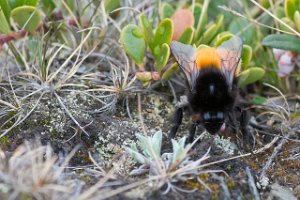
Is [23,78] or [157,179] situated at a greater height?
[23,78]

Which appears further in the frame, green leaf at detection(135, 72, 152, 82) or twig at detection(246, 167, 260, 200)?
green leaf at detection(135, 72, 152, 82)

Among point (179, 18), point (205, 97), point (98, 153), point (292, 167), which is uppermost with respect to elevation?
point (179, 18)

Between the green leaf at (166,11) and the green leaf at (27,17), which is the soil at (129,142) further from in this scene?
the green leaf at (166,11)

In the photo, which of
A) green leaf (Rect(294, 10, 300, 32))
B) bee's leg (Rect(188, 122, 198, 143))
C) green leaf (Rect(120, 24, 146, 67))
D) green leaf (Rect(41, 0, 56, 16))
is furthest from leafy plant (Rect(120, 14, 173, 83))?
green leaf (Rect(294, 10, 300, 32))

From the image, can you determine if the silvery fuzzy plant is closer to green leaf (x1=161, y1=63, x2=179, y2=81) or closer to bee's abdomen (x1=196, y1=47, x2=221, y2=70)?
bee's abdomen (x1=196, y1=47, x2=221, y2=70)

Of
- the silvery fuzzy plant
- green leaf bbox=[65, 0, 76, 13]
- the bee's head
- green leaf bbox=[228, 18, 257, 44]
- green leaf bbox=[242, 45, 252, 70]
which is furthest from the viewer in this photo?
green leaf bbox=[228, 18, 257, 44]

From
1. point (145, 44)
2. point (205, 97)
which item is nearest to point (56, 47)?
point (145, 44)

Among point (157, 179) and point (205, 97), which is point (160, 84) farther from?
point (157, 179)
